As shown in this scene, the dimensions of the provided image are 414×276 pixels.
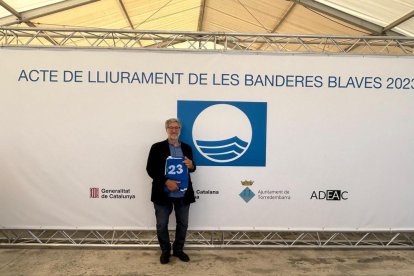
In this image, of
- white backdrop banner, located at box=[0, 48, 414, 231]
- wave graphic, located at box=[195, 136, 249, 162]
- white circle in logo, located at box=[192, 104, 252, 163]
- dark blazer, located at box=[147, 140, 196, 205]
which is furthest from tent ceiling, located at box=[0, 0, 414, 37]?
dark blazer, located at box=[147, 140, 196, 205]

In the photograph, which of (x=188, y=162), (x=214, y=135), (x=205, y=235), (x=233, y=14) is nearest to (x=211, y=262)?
(x=205, y=235)

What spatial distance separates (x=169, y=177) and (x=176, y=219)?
1.72 feet

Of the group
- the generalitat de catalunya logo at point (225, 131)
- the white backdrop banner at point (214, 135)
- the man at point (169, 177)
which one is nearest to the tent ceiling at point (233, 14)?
the white backdrop banner at point (214, 135)

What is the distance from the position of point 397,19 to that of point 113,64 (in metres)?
6.64

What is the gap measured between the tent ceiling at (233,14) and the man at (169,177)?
5.66 metres

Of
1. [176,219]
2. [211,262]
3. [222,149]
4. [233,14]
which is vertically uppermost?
[233,14]

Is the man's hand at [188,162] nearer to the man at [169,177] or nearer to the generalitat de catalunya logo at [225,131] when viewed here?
the man at [169,177]

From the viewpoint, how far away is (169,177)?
13.0 ft

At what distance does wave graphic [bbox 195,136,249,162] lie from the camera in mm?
4305

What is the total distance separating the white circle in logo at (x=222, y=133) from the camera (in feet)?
14.1

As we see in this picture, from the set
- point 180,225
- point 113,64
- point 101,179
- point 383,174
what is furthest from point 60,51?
point 383,174

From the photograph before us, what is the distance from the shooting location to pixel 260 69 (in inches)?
170

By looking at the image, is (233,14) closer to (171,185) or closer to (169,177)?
(169,177)

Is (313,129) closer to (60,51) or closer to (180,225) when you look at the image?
(180,225)
